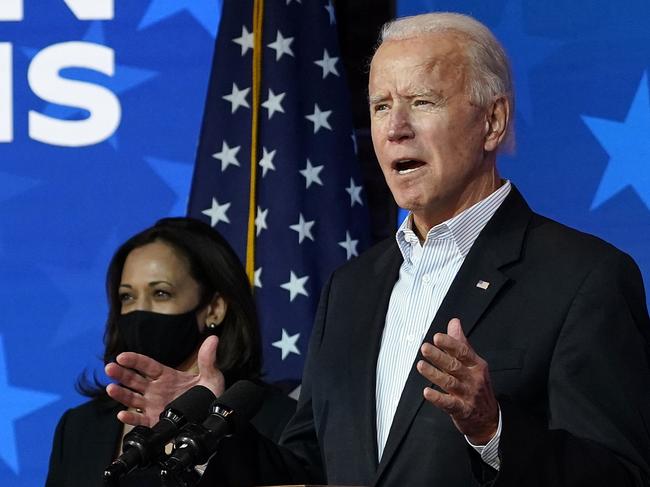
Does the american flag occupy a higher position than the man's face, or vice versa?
the american flag

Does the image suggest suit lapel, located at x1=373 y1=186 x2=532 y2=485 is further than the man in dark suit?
Yes

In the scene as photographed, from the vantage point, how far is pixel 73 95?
15.4 ft

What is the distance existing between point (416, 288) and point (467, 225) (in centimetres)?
18

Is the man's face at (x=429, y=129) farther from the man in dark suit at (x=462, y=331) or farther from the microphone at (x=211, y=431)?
the microphone at (x=211, y=431)

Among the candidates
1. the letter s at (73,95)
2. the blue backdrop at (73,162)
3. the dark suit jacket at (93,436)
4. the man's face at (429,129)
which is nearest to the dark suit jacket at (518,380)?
the man's face at (429,129)

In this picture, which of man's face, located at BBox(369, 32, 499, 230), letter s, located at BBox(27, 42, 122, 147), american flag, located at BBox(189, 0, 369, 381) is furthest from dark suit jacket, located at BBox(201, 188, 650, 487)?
letter s, located at BBox(27, 42, 122, 147)

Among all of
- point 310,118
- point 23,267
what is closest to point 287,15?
point 310,118

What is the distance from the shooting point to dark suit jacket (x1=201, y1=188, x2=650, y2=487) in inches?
83.1

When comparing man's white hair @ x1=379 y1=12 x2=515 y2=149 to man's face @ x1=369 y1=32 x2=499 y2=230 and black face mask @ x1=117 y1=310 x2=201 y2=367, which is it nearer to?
man's face @ x1=369 y1=32 x2=499 y2=230

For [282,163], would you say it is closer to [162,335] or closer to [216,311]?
[216,311]

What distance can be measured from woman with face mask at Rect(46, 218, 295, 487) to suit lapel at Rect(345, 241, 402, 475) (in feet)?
3.88

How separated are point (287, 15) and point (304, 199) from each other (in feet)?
2.25

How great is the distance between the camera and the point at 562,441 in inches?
82.7

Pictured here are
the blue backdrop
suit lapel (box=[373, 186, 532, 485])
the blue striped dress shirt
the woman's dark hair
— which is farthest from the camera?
the blue backdrop
